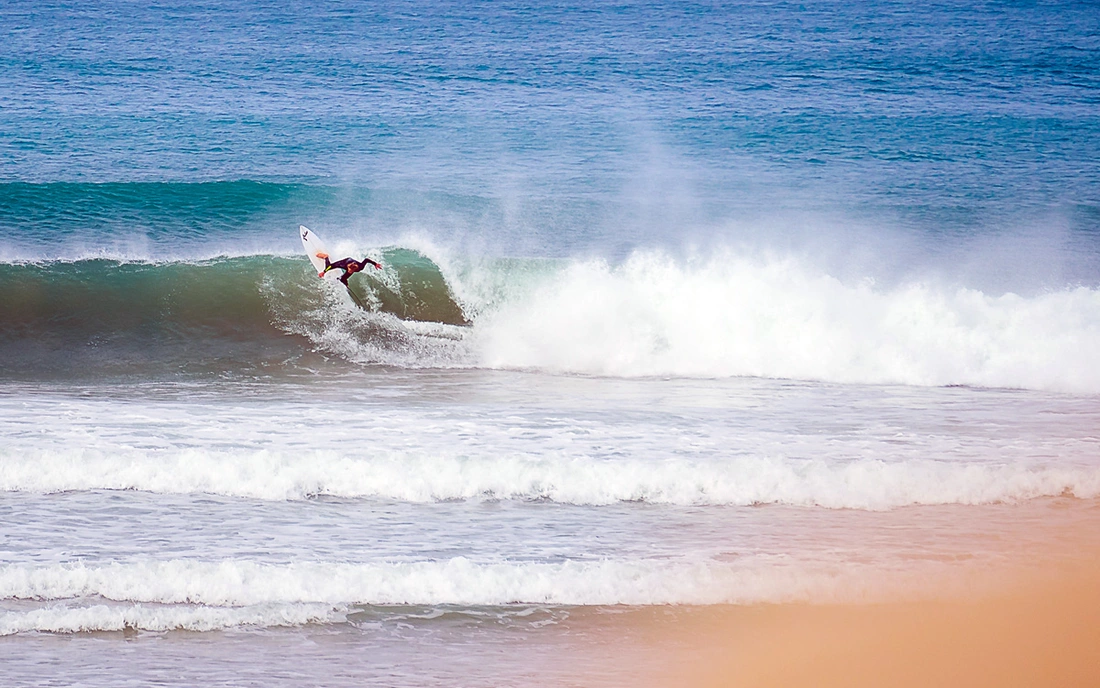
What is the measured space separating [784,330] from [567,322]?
2.49m

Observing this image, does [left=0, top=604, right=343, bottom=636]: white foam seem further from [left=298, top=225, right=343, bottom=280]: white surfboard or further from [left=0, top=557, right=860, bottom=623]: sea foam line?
[left=298, top=225, right=343, bottom=280]: white surfboard

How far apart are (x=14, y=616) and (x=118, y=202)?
11843mm

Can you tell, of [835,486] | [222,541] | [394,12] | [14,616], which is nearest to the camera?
[14,616]

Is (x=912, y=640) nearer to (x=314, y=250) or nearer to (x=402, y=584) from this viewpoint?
(x=402, y=584)

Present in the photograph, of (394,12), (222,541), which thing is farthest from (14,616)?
(394,12)

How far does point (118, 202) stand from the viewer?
52.4ft

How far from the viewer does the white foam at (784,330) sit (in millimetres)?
10664

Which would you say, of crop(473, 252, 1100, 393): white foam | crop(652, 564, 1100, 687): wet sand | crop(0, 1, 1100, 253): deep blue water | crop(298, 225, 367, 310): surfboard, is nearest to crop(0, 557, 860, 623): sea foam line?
crop(652, 564, 1100, 687): wet sand

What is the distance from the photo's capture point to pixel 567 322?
1155cm

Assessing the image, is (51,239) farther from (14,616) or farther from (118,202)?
(14,616)

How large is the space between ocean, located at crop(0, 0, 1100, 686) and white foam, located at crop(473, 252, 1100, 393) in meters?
0.05

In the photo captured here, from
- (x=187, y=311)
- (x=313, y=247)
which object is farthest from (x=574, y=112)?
(x=187, y=311)

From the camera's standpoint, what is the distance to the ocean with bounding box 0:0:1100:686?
5832 mm

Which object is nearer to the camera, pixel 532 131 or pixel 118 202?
pixel 118 202
